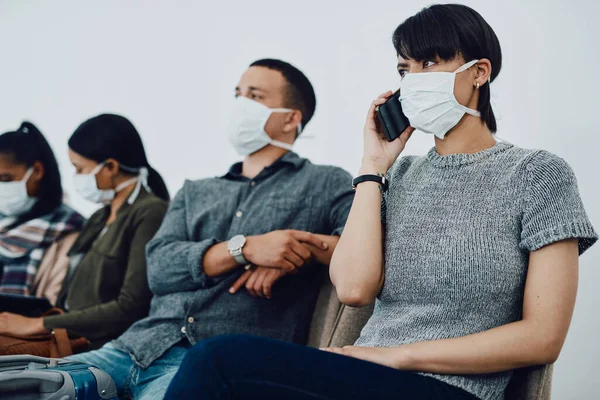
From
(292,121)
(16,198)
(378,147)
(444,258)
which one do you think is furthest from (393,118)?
(16,198)

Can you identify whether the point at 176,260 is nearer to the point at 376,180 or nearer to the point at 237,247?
the point at 237,247

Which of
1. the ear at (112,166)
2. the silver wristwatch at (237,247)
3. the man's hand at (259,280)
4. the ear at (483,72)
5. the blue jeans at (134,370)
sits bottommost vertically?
the blue jeans at (134,370)

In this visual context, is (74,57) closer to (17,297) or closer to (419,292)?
(17,297)

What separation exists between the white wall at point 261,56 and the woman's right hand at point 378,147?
202mm

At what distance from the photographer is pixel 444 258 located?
51.4 inches

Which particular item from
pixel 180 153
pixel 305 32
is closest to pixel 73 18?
pixel 180 153

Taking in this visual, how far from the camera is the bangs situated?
56.6 inches

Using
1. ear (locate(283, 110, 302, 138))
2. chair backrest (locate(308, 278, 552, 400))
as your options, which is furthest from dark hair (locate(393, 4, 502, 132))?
ear (locate(283, 110, 302, 138))

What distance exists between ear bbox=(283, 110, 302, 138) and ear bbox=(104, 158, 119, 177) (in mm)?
792

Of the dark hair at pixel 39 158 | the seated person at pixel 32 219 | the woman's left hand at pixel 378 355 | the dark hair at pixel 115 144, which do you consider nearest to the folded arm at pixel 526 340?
the woman's left hand at pixel 378 355

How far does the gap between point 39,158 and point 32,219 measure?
0.93 ft

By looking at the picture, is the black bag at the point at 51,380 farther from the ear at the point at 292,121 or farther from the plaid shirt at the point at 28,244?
the plaid shirt at the point at 28,244

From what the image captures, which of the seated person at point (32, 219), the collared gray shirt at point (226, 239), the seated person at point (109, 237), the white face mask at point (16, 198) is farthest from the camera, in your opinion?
the white face mask at point (16, 198)

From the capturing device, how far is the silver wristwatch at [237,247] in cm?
181
